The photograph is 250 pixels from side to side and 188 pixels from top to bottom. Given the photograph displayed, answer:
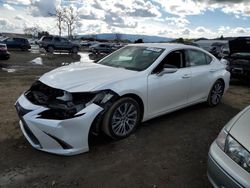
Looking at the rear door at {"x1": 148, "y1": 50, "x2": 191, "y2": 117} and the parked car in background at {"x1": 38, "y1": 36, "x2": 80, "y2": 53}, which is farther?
the parked car in background at {"x1": 38, "y1": 36, "x2": 80, "y2": 53}

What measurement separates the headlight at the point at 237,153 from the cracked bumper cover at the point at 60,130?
5.60ft

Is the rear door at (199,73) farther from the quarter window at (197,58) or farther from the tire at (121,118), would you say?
the tire at (121,118)

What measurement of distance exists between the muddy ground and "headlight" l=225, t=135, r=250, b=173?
2.71ft

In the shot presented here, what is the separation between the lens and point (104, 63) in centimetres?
502

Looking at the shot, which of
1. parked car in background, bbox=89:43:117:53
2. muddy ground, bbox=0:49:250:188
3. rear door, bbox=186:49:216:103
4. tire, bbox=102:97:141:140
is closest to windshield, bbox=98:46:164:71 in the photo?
tire, bbox=102:97:141:140

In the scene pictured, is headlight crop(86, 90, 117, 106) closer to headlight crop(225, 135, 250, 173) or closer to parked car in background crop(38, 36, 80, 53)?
headlight crop(225, 135, 250, 173)

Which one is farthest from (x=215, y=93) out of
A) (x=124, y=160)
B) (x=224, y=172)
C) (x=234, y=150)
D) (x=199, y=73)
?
(x=224, y=172)

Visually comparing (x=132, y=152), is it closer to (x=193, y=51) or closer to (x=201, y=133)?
(x=201, y=133)

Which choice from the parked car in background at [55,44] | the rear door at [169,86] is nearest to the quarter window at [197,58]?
the rear door at [169,86]

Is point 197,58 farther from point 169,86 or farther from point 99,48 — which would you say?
point 99,48

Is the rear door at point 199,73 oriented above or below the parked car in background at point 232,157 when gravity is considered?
above

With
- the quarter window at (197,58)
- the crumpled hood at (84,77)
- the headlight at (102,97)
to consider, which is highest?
the quarter window at (197,58)

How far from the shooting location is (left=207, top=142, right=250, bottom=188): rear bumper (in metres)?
2.10

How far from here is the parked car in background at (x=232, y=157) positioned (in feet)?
7.02
